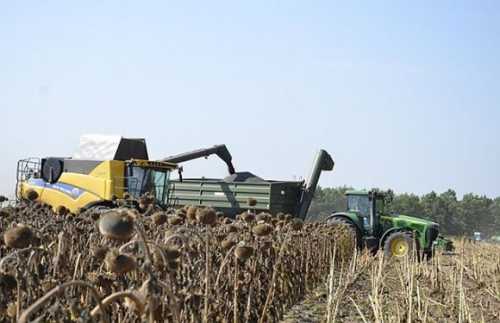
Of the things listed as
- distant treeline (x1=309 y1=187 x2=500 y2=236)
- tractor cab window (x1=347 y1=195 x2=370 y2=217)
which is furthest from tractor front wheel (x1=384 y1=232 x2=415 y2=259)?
distant treeline (x1=309 y1=187 x2=500 y2=236)

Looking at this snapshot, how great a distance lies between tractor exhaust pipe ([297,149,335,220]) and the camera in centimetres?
2278

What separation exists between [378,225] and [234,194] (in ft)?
14.2

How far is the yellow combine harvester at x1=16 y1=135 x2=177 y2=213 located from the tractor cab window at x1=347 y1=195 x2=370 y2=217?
5752 mm

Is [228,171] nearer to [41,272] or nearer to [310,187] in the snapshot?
[310,187]

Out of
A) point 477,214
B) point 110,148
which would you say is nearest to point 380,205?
point 110,148

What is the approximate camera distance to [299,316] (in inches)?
306

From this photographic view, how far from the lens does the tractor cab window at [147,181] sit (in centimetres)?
1709

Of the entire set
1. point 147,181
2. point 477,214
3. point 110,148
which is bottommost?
point 477,214

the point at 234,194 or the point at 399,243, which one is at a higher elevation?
the point at 234,194

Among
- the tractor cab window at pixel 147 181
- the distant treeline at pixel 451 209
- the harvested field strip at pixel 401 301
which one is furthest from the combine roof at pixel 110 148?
the distant treeline at pixel 451 209

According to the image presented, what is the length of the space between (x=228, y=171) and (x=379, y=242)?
6.63 m

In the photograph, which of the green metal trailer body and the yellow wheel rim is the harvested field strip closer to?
the yellow wheel rim

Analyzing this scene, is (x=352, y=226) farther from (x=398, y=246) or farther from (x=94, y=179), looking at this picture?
(x=94, y=179)

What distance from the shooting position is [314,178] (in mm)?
23609
